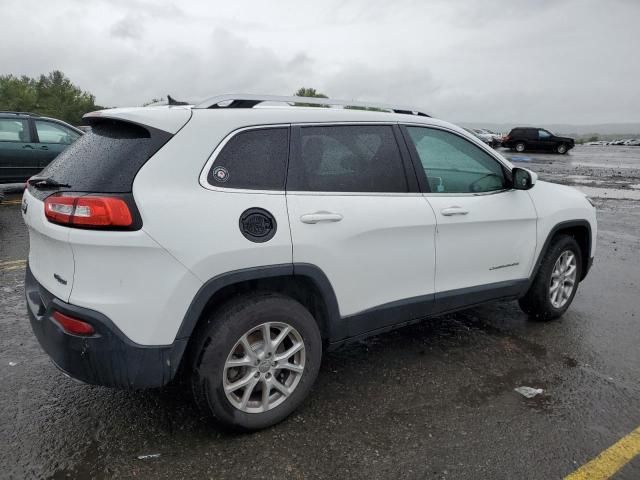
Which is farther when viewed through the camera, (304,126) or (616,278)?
(616,278)

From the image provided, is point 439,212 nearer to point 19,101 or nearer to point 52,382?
point 52,382

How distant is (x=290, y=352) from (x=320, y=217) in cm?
74

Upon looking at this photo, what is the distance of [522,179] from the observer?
3.90 meters

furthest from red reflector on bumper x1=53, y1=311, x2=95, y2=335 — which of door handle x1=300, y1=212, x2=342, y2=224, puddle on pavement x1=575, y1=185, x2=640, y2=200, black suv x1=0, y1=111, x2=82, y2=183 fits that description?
puddle on pavement x1=575, y1=185, x2=640, y2=200

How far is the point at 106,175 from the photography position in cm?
248

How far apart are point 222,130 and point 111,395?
1.75 metres

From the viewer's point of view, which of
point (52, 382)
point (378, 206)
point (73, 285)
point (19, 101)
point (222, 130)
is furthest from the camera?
point (19, 101)

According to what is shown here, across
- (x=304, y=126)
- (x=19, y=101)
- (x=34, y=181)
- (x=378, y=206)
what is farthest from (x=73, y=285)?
(x=19, y=101)

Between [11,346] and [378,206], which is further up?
[378,206]

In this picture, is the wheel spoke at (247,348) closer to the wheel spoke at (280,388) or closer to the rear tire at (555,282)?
the wheel spoke at (280,388)

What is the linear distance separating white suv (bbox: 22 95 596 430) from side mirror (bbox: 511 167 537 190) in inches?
17.9

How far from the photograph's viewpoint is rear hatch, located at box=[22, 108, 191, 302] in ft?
7.91

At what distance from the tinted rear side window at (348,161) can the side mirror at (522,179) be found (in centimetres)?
110

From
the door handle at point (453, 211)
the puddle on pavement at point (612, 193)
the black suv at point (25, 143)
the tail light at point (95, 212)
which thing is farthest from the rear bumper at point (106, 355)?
the puddle on pavement at point (612, 193)
